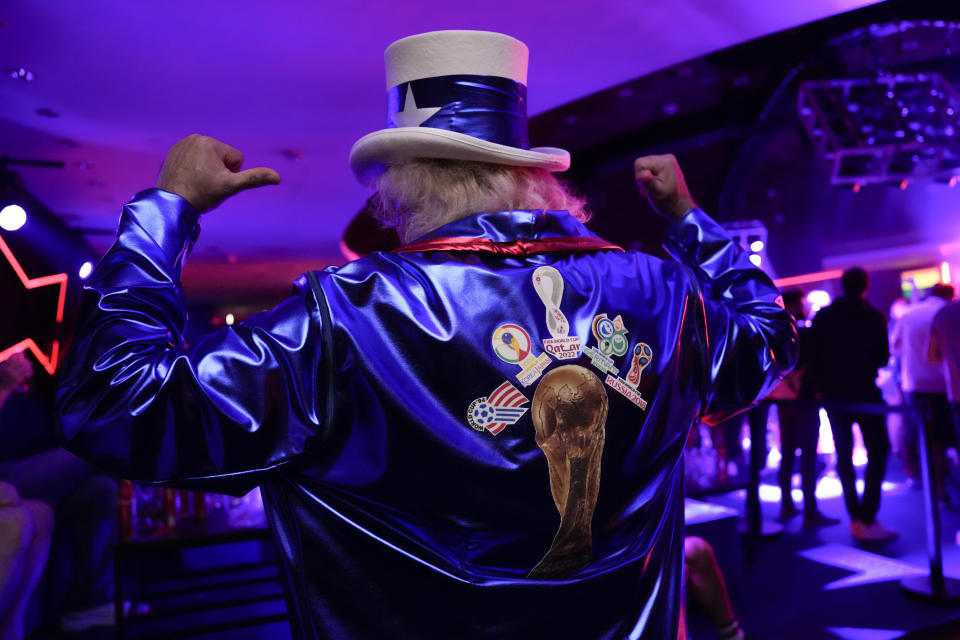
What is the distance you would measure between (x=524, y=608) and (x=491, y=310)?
38cm

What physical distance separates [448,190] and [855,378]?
416 centimetres

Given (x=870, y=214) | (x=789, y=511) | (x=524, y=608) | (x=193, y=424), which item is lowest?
(x=789, y=511)

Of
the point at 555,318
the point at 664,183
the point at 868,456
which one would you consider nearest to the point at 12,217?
the point at 664,183

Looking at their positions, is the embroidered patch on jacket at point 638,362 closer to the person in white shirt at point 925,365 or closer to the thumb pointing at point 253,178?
the thumb pointing at point 253,178

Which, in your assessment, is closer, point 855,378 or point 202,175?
point 202,175

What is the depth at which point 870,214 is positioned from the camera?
21.6 feet

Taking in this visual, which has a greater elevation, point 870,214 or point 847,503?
point 870,214

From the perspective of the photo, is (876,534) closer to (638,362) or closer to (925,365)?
(925,365)

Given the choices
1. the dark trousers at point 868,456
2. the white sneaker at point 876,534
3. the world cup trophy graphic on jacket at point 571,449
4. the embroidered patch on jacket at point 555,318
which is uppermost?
the embroidered patch on jacket at point 555,318

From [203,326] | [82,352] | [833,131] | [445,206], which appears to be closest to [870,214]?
[833,131]

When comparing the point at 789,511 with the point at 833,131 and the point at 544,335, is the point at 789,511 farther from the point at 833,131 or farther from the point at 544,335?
the point at 544,335

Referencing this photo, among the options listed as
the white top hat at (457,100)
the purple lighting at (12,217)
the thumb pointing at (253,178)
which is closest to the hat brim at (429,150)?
the white top hat at (457,100)

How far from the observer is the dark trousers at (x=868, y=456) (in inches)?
165

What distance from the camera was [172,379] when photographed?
0.67m
